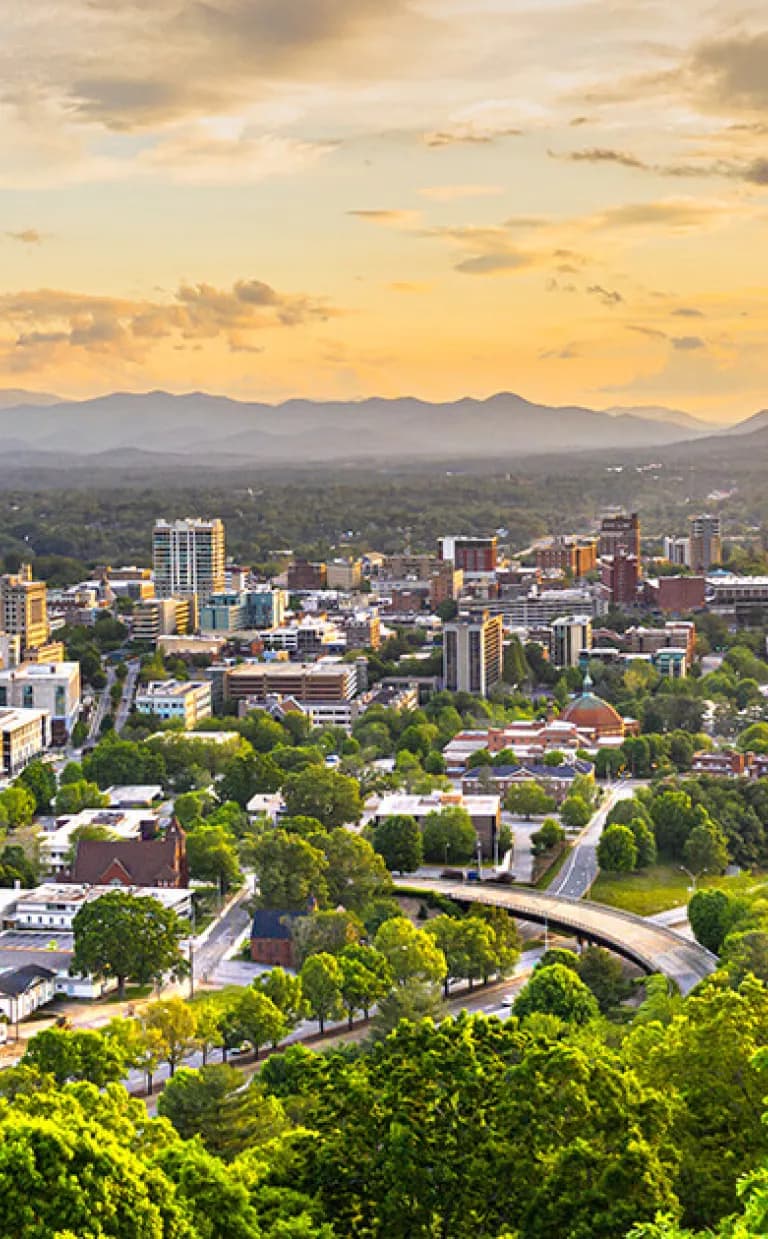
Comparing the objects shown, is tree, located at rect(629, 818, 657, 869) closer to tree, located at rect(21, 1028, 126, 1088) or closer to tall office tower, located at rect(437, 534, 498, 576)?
tree, located at rect(21, 1028, 126, 1088)

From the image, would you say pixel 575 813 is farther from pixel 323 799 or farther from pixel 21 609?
pixel 21 609

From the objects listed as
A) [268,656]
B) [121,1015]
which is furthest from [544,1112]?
[268,656]

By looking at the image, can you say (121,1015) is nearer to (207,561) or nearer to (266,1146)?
(266,1146)

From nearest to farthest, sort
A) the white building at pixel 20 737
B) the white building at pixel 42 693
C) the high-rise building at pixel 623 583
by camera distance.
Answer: the white building at pixel 20 737 < the white building at pixel 42 693 < the high-rise building at pixel 623 583

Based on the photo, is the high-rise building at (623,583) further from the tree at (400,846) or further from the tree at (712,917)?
the tree at (712,917)

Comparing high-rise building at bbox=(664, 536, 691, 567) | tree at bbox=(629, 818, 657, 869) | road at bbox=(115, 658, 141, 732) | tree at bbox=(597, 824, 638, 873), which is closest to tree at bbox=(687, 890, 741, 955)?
tree at bbox=(597, 824, 638, 873)

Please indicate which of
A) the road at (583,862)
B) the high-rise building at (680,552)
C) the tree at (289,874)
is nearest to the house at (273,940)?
the tree at (289,874)

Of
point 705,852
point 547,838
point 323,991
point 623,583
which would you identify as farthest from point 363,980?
point 623,583
